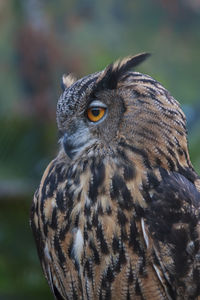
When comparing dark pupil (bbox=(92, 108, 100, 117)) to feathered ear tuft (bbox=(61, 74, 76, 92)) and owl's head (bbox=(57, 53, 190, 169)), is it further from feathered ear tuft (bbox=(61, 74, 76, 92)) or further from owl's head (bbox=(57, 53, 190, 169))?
feathered ear tuft (bbox=(61, 74, 76, 92))

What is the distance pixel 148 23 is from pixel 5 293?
9.08 m

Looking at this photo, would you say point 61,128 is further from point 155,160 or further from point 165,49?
point 165,49

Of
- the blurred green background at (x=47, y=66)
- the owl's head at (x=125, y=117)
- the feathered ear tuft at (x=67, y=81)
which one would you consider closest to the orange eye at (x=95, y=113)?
the owl's head at (x=125, y=117)

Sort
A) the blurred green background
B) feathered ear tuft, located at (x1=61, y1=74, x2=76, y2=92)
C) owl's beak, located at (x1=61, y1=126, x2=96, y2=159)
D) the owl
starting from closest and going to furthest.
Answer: the owl
owl's beak, located at (x1=61, y1=126, x2=96, y2=159)
feathered ear tuft, located at (x1=61, y1=74, x2=76, y2=92)
the blurred green background

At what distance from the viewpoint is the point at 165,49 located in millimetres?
11930

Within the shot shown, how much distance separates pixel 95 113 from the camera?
2422mm

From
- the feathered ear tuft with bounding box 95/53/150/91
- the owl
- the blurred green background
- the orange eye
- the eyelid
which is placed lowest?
the owl

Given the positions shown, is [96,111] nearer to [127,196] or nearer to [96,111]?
[96,111]

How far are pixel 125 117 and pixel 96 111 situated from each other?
14 cm

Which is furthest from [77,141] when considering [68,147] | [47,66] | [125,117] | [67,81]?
[47,66]

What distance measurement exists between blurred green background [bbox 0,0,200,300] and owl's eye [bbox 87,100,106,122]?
2.78ft

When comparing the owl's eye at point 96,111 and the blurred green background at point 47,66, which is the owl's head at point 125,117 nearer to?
the owl's eye at point 96,111

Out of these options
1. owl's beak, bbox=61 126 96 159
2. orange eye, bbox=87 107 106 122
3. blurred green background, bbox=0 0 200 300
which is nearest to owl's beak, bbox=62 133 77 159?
owl's beak, bbox=61 126 96 159

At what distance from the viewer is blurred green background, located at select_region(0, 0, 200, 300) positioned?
422cm
